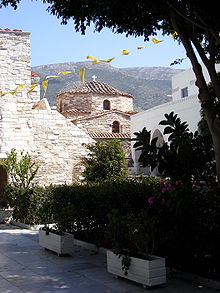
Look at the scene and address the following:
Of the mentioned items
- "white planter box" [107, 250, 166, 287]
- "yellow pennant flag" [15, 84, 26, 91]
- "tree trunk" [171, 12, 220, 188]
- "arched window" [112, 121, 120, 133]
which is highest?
"arched window" [112, 121, 120, 133]

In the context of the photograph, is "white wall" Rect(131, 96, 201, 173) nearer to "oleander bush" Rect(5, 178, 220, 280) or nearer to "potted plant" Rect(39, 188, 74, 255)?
"potted plant" Rect(39, 188, 74, 255)

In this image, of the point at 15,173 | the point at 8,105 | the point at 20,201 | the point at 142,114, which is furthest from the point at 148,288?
the point at 142,114

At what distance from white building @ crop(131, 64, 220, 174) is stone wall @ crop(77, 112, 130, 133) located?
296 centimetres

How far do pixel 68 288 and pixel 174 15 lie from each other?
478 centimetres

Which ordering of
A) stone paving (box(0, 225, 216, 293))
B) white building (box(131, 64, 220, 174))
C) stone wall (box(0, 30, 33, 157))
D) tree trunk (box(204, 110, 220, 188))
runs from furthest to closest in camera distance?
white building (box(131, 64, 220, 174))
stone wall (box(0, 30, 33, 157))
tree trunk (box(204, 110, 220, 188))
stone paving (box(0, 225, 216, 293))

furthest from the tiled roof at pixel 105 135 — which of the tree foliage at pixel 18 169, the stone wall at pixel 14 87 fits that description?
the tree foliage at pixel 18 169

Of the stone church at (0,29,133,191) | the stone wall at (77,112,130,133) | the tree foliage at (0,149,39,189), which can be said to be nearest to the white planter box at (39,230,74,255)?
the tree foliage at (0,149,39,189)

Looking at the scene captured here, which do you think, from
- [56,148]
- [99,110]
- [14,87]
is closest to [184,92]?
[99,110]

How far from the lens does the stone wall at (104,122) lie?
1260 inches

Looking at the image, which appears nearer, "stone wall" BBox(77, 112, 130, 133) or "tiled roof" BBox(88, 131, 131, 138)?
"tiled roof" BBox(88, 131, 131, 138)

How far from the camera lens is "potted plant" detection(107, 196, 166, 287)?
5832mm

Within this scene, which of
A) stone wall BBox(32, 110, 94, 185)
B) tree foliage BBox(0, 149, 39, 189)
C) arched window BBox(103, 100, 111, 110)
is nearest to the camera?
tree foliage BBox(0, 149, 39, 189)

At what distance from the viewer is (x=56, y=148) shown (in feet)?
56.7

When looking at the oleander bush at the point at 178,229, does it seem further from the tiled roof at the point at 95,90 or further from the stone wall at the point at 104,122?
the tiled roof at the point at 95,90
